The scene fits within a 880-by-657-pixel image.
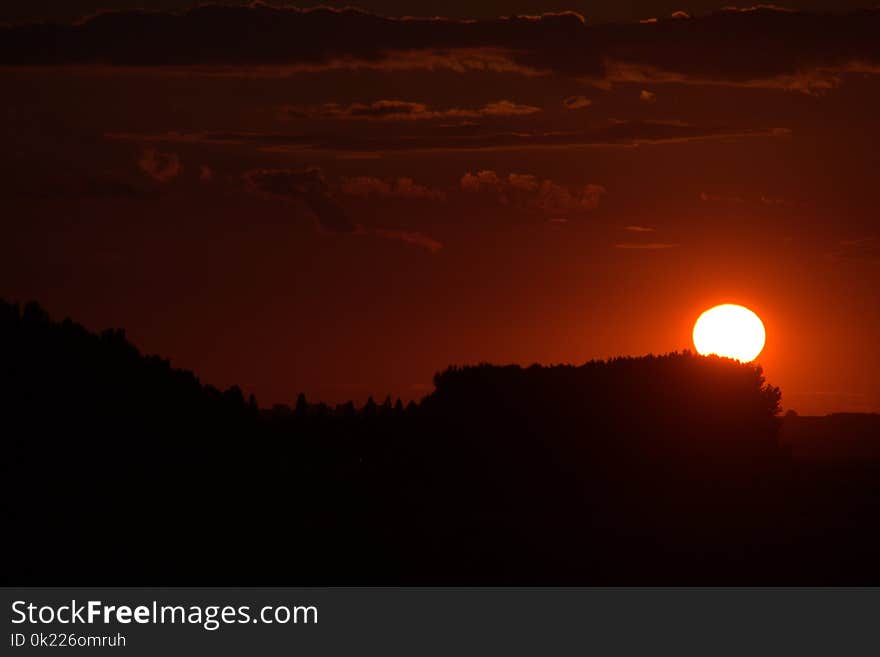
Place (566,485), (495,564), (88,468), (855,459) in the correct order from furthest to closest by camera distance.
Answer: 1. (855,459)
2. (566,485)
3. (495,564)
4. (88,468)

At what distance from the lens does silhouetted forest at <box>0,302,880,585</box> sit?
120 feet

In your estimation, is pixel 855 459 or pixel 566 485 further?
pixel 855 459

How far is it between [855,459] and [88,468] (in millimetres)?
50583

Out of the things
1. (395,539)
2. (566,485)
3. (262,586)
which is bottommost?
(262,586)

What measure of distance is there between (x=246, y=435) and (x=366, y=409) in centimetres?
1322

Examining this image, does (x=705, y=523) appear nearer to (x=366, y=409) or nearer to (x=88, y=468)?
(x=366, y=409)

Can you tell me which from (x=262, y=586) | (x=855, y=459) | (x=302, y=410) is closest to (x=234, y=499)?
(x=262, y=586)

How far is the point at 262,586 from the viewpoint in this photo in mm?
38656

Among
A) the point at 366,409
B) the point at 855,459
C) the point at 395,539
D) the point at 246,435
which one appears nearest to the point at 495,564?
the point at 395,539

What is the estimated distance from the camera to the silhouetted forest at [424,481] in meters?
36.4

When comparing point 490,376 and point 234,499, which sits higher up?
point 490,376

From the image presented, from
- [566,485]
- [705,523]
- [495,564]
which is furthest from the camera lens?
[566,485]

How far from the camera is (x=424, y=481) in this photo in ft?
174

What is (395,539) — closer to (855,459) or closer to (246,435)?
(246,435)
